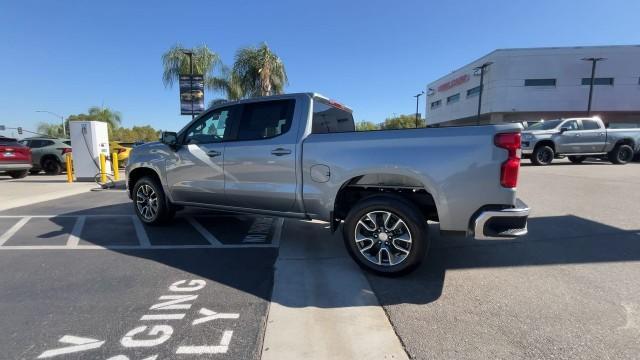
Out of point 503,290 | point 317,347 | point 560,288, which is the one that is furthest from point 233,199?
point 560,288

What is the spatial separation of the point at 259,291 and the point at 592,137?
16.4 m

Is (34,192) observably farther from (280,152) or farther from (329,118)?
(329,118)

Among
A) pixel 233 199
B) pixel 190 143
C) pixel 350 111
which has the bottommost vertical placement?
pixel 233 199

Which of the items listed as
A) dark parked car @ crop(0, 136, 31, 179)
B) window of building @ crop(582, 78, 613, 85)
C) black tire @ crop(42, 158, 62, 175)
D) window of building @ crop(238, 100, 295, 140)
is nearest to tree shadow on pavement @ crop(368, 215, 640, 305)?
window of building @ crop(238, 100, 295, 140)

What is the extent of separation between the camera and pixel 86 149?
1140 cm

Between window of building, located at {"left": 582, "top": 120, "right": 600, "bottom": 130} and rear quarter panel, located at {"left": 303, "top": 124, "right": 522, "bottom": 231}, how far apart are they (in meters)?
14.8

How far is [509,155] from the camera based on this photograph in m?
3.00

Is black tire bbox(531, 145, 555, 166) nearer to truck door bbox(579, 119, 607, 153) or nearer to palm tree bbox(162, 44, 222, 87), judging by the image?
truck door bbox(579, 119, 607, 153)

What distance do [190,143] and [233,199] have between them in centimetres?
116

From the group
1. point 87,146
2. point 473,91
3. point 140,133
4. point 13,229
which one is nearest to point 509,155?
point 13,229

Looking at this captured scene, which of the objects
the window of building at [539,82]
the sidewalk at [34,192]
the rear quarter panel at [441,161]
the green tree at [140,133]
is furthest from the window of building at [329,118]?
the green tree at [140,133]

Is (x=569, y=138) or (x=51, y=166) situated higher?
(x=569, y=138)

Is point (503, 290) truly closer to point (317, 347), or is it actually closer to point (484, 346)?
point (484, 346)

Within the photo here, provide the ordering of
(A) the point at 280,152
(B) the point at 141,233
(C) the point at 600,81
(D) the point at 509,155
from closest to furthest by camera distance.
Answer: (D) the point at 509,155 → (A) the point at 280,152 → (B) the point at 141,233 → (C) the point at 600,81
